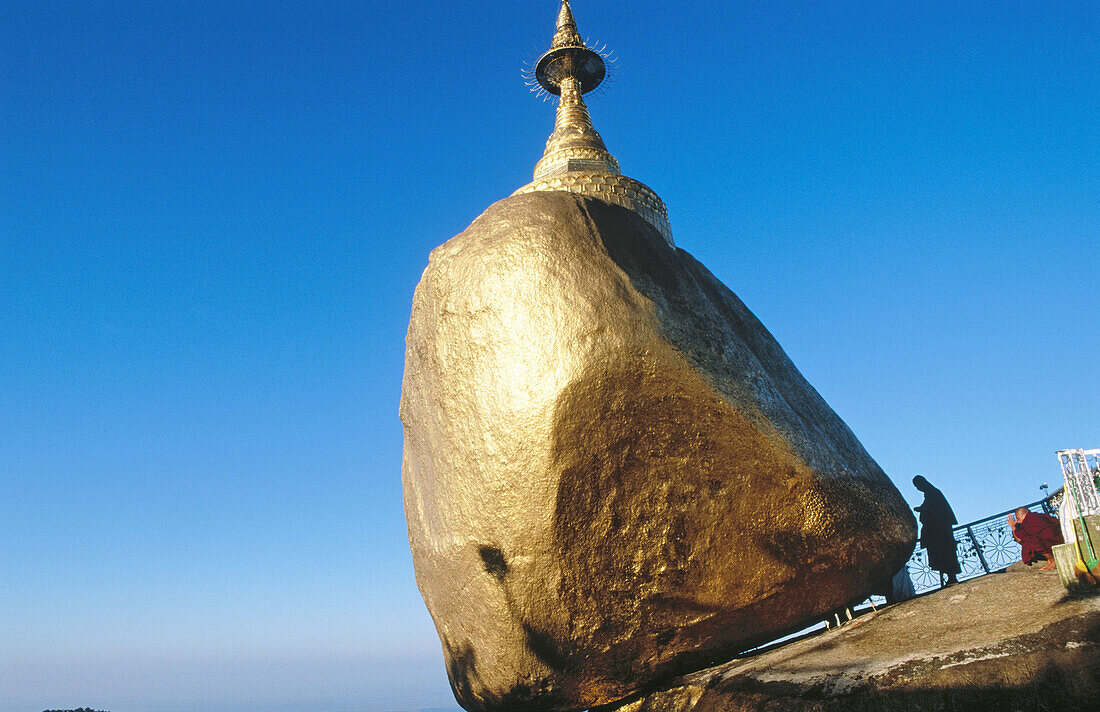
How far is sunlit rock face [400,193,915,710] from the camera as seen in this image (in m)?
6.31

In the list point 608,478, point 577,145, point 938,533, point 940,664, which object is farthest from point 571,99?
point 940,664

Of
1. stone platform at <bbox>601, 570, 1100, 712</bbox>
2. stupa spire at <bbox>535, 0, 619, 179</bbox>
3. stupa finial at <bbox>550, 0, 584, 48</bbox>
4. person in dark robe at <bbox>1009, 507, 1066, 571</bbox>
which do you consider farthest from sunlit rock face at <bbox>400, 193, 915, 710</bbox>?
stupa finial at <bbox>550, 0, 584, 48</bbox>

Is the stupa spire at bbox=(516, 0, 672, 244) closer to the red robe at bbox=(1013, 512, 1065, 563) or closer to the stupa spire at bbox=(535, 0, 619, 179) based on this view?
the stupa spire at bbox=(535, 0, 619, 179)

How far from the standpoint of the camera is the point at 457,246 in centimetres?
750

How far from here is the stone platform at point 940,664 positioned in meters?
4.76

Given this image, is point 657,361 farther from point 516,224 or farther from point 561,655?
point 561,655

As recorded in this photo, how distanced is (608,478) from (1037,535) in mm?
4927

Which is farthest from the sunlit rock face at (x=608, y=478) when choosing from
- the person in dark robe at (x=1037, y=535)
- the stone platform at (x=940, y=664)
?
the person in dark robe at (x=1037, y=535)

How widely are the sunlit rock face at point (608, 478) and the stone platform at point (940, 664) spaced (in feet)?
1.56

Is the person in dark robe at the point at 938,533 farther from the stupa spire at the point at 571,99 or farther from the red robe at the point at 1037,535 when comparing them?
the stupa spire at the point at 571,99

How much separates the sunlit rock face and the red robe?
56.7 inches

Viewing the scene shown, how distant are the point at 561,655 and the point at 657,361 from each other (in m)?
2.98

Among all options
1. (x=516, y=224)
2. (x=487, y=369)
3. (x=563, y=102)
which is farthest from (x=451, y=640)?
(x=563, y=102)

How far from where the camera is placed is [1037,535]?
24.9 ft
